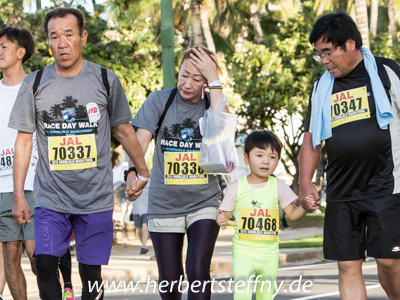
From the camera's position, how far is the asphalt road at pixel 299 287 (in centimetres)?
752

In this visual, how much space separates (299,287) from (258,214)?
387 centimetres

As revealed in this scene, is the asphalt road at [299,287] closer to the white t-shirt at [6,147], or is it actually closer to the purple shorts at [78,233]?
the white t-shirt at [6,147]

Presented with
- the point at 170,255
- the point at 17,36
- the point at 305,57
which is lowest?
the point at 170,255

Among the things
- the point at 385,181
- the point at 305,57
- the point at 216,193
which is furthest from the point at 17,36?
the point at 305,57

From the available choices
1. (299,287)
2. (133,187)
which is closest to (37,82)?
(133,187)

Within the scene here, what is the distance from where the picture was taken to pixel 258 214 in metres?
4.82

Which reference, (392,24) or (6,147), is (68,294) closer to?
(6,147)

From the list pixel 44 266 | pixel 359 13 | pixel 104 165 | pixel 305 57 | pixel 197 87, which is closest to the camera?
pixel 44 266

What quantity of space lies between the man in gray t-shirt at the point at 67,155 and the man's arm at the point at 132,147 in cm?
17

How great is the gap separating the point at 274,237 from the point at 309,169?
577 mm

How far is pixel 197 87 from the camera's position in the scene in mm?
4883

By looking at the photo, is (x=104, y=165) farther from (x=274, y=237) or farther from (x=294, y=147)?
(x=294, y=147)

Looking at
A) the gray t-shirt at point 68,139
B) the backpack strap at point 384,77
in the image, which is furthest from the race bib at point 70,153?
the backpack strap at point 384,77

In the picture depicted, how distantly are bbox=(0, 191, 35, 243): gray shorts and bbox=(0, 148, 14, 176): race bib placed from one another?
0.20m
